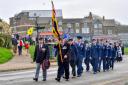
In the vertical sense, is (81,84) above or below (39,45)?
below

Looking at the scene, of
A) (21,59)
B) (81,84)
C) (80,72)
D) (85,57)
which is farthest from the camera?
(21,59)

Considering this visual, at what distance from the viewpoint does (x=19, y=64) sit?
32.4m

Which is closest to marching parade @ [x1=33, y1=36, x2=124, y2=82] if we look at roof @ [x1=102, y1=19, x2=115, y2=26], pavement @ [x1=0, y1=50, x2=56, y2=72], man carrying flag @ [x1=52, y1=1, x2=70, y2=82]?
man carrying flag @ [x1=52, y1=1, x2=70, y2=82]

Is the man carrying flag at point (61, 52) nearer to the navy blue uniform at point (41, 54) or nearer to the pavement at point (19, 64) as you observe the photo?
the navy blue uniform at point (41, 54)

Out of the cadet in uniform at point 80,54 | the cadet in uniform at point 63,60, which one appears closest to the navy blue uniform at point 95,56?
the cadet in uniform at point 80,54

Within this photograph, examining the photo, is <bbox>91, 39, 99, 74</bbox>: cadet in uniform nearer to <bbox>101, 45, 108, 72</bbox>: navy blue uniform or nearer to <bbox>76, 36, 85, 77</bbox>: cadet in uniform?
<bbox>76, 36, 85, 77</bbox>: cadet in uniform

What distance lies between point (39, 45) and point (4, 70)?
8.75 meters

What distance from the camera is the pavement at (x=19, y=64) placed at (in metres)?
29.1

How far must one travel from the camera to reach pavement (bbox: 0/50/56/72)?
2913 cm

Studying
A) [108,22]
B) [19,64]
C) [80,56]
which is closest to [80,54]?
[80,56]

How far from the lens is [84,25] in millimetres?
143875

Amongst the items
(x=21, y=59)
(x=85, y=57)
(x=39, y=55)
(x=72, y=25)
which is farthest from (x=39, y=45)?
(x=72, y=25)

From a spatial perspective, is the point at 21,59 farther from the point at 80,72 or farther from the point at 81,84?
the point at 81,84

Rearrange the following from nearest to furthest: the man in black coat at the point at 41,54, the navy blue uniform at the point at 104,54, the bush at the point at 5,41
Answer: the man in black coat at the point at 41,54 → the navy blue uniform at the point at 104,54 → the bush at the point at 5,41
